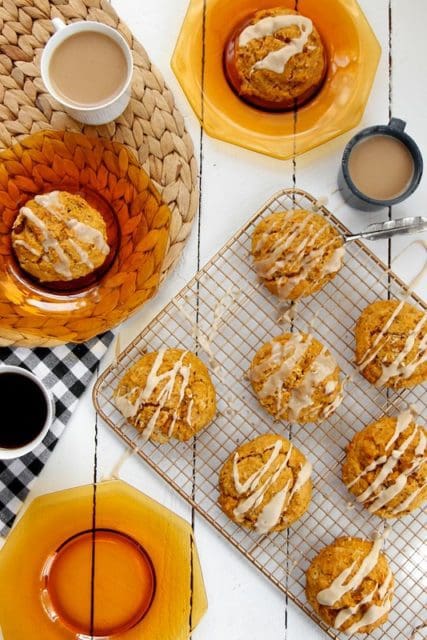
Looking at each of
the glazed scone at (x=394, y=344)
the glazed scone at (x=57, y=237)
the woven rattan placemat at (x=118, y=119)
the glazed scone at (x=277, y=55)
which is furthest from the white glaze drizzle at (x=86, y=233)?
the glazed scone at (x=394, y=344)

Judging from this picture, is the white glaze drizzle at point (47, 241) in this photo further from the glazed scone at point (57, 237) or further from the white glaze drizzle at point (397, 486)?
the white glaze drizzle at point (397, 486)

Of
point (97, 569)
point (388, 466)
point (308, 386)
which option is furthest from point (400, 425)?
point (97, 569)

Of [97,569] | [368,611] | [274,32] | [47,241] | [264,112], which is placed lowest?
[97,569]

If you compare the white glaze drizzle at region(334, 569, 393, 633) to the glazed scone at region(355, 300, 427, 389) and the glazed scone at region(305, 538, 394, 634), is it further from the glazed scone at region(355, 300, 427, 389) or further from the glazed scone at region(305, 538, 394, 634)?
the glazed scone at region(355, 300, 427, 389)

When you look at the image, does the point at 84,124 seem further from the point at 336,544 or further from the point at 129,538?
the point at 336,544

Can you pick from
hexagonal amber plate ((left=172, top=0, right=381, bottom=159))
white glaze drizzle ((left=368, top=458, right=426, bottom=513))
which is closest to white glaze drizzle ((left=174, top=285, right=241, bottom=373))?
hexagonal amber plate ((left=172, top=0, right=381, bottom=159))

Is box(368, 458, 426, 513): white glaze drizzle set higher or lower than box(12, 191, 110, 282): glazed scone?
higher

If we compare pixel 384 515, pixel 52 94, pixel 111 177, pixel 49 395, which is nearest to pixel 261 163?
pixel 111 177

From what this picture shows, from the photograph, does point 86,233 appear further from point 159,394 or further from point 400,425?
point 400,425
